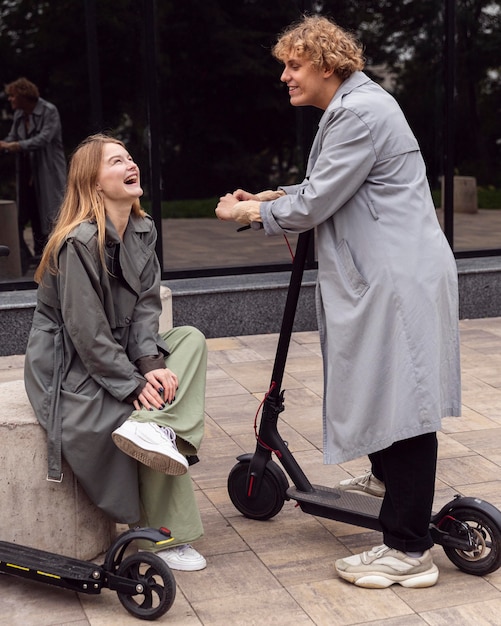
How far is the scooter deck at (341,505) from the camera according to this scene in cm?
374

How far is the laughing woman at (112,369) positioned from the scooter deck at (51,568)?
9.5 inches

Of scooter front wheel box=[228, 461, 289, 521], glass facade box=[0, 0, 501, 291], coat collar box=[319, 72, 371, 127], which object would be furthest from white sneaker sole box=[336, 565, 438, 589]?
glass facade box=[0, 0, 501, 291]

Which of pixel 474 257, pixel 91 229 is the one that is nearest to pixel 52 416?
pixel 91 229

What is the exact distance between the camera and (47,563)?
3447mm

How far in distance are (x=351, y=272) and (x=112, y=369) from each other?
86 centimetres

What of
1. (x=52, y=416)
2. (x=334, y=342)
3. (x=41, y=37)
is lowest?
(x=52, y=416)

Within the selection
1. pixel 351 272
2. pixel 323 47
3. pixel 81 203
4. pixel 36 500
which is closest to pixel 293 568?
pixel 36 500

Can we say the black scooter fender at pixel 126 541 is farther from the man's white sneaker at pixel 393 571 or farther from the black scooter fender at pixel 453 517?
the black scooter fender at pixel 453 517

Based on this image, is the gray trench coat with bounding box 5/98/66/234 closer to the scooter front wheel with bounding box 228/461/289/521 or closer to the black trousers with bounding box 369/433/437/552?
the scooter front wheel with bounding box 228/461/289/521

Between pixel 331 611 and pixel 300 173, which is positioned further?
pixel 300 173

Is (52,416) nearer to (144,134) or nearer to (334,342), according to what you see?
(334,342)

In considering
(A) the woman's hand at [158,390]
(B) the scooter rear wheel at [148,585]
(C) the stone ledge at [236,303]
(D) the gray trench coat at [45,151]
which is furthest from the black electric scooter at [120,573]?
(D) the gray trench coat at [45,151]

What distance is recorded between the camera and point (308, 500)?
152 inches

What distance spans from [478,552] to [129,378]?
52.3 inches
